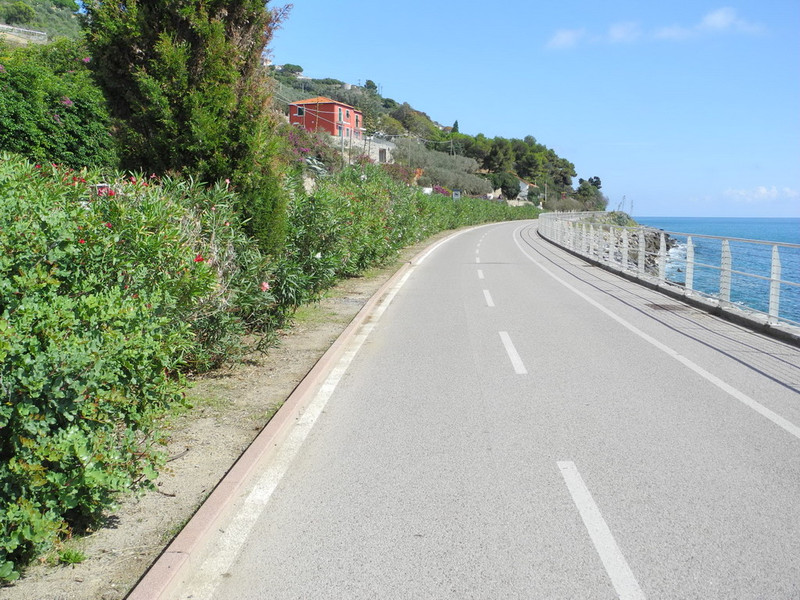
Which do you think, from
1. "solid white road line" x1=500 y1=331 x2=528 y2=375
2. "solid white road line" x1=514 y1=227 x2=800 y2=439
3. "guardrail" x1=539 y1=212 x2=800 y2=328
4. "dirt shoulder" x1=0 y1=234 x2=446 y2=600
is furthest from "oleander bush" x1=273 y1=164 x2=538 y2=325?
"guardrail" x1=539 y1=212 x2=800 y2=328

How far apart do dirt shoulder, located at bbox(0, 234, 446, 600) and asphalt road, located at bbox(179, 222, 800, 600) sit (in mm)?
377

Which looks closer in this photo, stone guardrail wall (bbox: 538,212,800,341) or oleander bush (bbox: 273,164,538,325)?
oleander bush (bbox: 273,164,538,325)

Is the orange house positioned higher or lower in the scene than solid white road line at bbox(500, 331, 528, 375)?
higher

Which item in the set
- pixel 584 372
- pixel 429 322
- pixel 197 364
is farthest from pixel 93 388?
pixel 429 322

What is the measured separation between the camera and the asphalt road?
352 centimetres

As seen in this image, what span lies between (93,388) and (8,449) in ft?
1.54

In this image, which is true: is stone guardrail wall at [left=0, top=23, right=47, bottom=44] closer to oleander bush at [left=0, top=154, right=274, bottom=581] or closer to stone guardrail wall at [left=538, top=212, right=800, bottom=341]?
stone guardrail wall at [left=538, top=212, right=800, bottom=341]

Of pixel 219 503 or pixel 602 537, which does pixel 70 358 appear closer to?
pixel 219 503

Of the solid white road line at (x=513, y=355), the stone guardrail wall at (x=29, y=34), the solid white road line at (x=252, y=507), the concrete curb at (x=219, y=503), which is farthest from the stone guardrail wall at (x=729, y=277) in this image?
the stone guardrail wall at (x=29, y=34)

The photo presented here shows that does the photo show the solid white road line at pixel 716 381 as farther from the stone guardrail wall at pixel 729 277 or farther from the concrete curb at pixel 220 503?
the concrete curb at pixel 220 503

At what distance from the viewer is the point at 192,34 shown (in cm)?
854

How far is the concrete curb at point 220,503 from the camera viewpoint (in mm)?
3371

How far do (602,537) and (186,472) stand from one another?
9.51 ft

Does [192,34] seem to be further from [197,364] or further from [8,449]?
[8,449]
